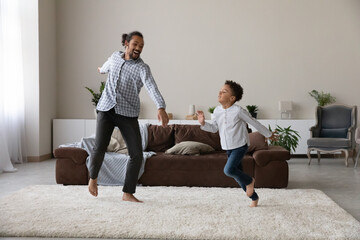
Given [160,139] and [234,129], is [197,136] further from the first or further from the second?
[234,129]

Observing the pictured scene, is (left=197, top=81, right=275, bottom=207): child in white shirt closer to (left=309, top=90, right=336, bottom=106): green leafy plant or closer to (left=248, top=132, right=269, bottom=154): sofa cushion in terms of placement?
(left=248, top=132, right=269, bottom=154): sofa cushion

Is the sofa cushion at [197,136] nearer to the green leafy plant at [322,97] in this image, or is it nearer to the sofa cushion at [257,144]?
the sofa cushion at [257,144]

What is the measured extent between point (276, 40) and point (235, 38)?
73cm

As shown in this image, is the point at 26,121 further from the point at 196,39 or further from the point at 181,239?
the point at 181,239

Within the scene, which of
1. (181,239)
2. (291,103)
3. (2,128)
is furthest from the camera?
(291,103)

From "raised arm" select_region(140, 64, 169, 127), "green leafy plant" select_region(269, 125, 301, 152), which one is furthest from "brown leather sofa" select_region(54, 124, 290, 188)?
"green leafy plant" select_region(269, 125, 301, 152)

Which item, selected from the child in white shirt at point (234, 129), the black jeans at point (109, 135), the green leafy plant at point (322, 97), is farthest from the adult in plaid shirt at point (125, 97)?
the green leafy plant at point (322, 97)

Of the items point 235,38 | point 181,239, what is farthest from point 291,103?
point 181,239

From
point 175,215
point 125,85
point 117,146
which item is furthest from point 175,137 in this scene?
point 175,215

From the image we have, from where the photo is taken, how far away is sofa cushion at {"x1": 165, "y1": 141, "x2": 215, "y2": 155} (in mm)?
4699

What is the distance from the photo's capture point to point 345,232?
2.76 m

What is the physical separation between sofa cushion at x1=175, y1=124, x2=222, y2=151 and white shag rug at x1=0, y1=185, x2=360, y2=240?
38.2 inches

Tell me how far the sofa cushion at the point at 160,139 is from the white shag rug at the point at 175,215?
0.97m

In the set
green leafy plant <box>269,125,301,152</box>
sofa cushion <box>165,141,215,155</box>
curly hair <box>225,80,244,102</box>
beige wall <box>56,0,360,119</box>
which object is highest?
beige wall <box>56,0,360,119</box>
